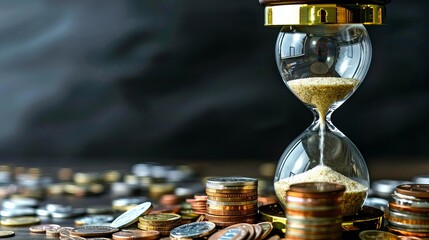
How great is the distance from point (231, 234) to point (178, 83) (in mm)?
2120

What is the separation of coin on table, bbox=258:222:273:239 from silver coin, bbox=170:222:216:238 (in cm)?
9

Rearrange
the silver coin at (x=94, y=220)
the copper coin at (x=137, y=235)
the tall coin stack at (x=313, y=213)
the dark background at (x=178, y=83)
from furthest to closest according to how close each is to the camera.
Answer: the dark background at (x=178, y=83), the silver coin at (x=94, y=220), the copper coin at (x=137, y=235), the tall coin stack at (x=313, y=213)

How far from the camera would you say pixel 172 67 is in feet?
11.7

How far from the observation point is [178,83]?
11.7 ft

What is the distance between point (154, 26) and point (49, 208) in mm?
1584

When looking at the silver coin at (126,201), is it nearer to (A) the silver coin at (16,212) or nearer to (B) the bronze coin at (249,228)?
(A) the silver coin at (16,212)

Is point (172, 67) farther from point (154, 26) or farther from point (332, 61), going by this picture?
point (332, 61)

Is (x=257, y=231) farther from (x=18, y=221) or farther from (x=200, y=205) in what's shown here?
(x=18, y=221)

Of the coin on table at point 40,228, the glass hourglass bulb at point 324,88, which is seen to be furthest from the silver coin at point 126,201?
the glass hourglass bulb at point 324,88

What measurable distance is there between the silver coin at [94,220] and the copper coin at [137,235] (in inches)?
9.8

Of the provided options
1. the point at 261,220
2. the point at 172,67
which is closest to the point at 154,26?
the point at 172,67

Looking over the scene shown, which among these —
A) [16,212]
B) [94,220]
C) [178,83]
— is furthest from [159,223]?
[178,83]

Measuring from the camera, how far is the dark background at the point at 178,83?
138 inches

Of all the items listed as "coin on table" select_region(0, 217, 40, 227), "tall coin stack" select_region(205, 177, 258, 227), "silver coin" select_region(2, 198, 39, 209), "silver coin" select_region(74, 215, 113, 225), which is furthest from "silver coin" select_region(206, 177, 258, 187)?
"silver coin" select_region(2, 198, 39, 209)
